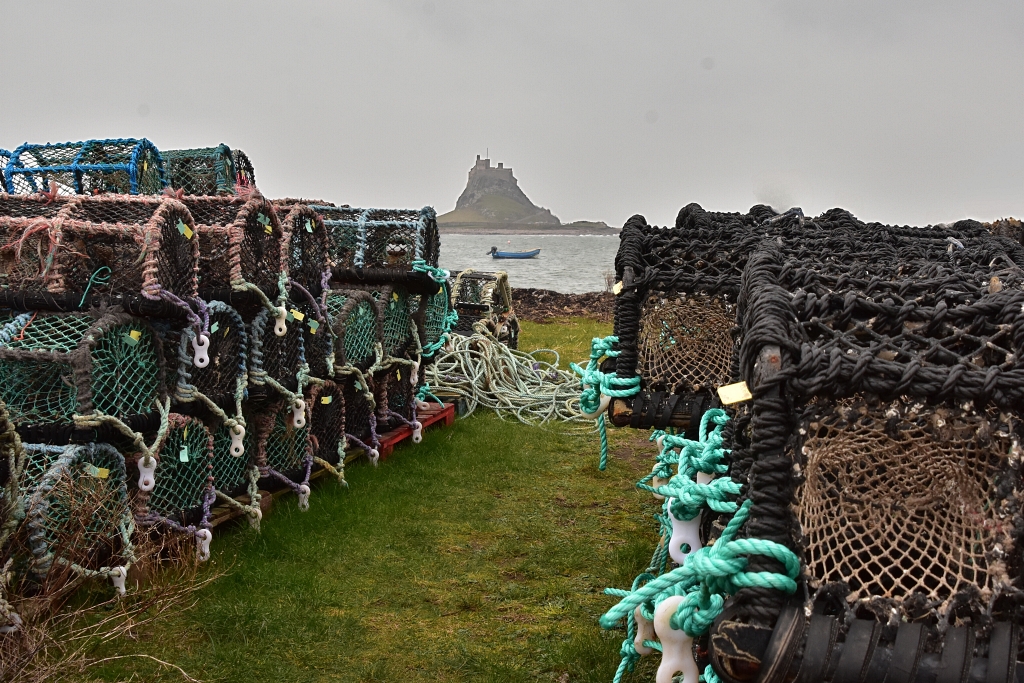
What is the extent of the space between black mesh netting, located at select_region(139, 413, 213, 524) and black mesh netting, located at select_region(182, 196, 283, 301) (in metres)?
0.72

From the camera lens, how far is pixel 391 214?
21.2 feet

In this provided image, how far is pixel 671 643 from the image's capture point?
1.59 metres

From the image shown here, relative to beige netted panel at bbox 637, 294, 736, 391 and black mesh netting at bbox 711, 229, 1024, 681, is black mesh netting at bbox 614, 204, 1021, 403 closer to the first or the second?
beige netted panel at bbox 637, 294, 736, 391

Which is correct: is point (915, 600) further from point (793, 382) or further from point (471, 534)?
point (471, 534)

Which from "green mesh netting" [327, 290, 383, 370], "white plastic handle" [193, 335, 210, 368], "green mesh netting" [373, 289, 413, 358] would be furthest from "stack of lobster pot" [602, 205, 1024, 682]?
"green mesh netting" [373, 289, 413, 358]

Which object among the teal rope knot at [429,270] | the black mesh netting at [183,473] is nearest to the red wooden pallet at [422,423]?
the teal rope knot at [429,270]

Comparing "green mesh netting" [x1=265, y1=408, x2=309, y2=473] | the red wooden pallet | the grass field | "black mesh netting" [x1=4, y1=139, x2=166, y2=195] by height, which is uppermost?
"black mesh netting" [x1=4, y1=139, x2=166, y2=195]

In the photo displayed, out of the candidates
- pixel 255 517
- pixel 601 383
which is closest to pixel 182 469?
pixel 255 517

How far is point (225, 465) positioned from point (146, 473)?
77cm

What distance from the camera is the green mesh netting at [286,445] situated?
15.1 feet

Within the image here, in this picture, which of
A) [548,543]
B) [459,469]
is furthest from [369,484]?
[548,543]

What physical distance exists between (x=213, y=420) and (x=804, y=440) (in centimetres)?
317

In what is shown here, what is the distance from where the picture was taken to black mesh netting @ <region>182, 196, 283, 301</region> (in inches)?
163

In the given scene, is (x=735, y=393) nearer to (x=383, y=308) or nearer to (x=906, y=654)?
(x=906, y=654)
